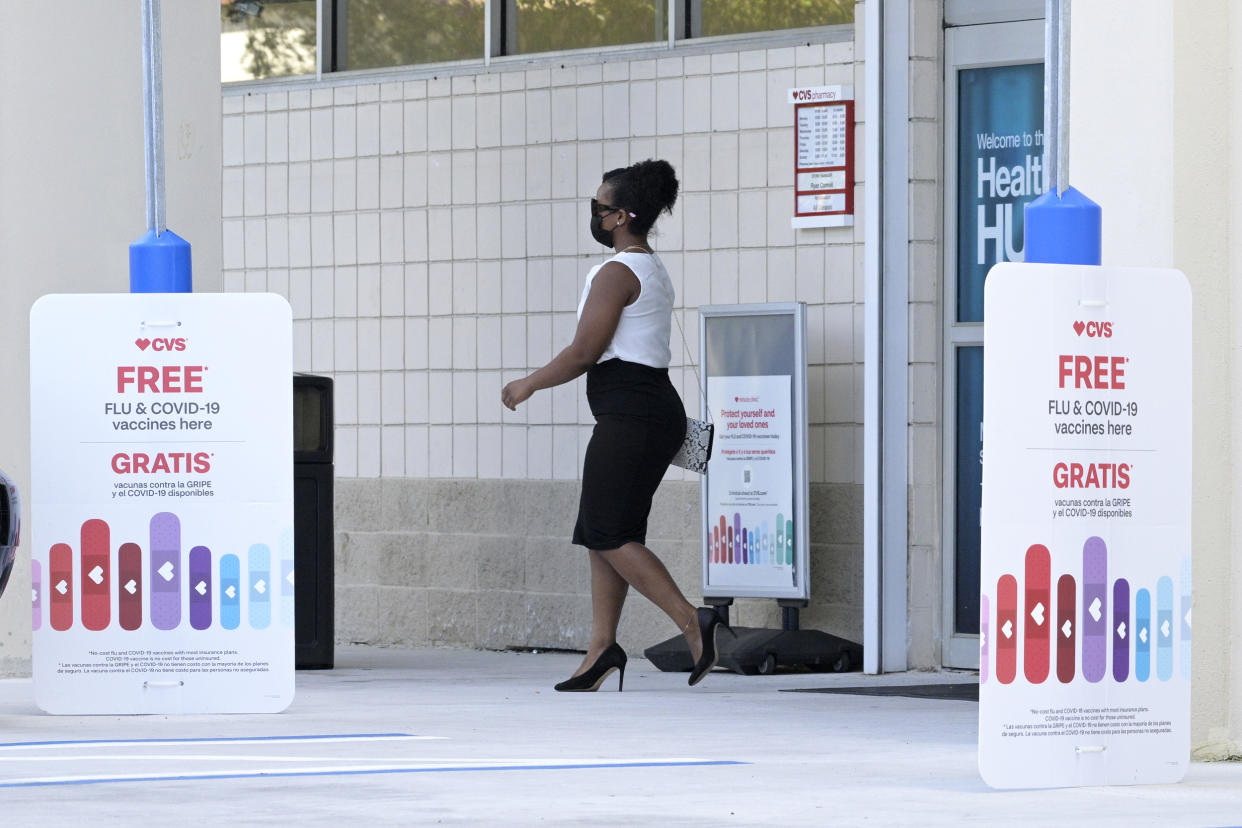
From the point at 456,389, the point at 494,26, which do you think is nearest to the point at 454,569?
the point at 456,389

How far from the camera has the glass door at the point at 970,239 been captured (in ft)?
30.6

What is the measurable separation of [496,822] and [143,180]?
5.13 meters

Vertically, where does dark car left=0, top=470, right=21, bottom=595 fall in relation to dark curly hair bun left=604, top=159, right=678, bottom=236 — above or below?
below

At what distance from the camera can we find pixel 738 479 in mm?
9734

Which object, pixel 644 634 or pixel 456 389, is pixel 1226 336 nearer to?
pixel 644 634

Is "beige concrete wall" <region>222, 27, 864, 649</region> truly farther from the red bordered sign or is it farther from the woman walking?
the woman walking

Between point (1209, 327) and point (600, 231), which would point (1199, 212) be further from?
point (600, 231)

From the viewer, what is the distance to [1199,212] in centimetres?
592

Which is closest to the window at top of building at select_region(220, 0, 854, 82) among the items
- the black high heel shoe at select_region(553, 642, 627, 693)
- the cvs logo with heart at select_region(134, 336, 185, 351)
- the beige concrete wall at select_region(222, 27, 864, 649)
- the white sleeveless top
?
the beige concrete wall at select_region(222, 27, 864, 649)

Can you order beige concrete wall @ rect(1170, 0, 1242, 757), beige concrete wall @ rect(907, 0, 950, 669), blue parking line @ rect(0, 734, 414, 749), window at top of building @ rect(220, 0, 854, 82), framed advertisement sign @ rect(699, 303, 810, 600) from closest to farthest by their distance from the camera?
beige concrete wall @ rect(1170, 0, 1242, 757) < blue parking line @ rect(0, 734, 414, 749) < beige concrete wall @ rect(907, 0, 950, 669) < framed advertisement sign @ rect(699, 303, 810, 600) < window at top of building @ rect(220, 0, 854, 82)

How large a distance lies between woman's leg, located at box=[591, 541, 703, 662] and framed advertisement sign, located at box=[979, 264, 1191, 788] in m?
3.12

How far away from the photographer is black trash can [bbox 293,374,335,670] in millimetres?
9711

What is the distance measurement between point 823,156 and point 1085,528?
5.01 meters

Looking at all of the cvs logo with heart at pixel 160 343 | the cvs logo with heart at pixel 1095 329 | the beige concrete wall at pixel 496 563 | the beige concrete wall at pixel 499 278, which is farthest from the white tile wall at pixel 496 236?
the cvs logo with heart at pixel 1095 329
